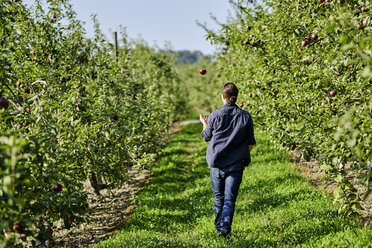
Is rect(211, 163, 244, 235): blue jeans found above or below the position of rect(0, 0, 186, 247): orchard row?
below

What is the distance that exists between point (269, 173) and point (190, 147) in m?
6.86

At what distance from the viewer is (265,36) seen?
17.3ft

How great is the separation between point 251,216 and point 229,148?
5.45ft

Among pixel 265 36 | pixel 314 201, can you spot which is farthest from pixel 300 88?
pixel 314 201

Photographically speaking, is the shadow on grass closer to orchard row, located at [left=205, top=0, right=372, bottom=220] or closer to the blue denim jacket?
the blue denim jacket

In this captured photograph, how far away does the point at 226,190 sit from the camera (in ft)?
12.3

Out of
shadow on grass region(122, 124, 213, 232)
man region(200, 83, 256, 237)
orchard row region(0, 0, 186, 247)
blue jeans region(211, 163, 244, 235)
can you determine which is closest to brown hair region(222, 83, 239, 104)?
man region(200, 83, 256, 237)

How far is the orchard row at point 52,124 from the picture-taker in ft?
7.96

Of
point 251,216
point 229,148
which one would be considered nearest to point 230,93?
point 229,148

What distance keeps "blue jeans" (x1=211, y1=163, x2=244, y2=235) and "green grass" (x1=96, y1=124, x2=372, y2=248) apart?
257 millimetres

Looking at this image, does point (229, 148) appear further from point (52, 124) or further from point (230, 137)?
point (52, 124)

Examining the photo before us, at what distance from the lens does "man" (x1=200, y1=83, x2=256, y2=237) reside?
144 inches

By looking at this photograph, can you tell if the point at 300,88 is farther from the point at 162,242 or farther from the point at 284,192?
the point at 162,242

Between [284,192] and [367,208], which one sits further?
[284,192]
